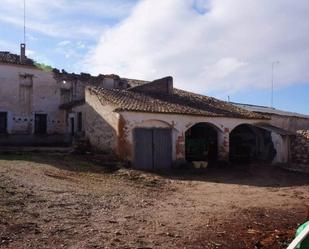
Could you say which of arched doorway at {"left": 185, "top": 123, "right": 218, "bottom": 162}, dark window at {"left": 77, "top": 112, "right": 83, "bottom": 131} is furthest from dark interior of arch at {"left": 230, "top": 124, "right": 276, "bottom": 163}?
dark window at {"left": 77, "top": 112, "right": 83, "bottom": 131}

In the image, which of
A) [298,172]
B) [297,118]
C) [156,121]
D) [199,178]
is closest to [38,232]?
[199,178]

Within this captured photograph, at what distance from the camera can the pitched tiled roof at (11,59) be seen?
30.6 metres

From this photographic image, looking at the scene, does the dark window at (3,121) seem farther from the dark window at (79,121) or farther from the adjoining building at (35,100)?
the dark window at (79,121)

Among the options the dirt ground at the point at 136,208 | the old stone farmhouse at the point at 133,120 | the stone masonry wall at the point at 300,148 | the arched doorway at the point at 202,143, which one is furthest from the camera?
the arched doorway at the point at 202,143

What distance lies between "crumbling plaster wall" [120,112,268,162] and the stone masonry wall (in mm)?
2921

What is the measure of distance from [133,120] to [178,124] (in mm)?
3045

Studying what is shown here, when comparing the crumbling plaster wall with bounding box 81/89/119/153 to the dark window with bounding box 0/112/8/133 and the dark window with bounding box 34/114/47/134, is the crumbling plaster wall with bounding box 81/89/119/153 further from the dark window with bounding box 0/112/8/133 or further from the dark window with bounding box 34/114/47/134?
the dark window with bounding box 0/112/8/133

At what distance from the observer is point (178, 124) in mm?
24703

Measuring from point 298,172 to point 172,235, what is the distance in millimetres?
16001

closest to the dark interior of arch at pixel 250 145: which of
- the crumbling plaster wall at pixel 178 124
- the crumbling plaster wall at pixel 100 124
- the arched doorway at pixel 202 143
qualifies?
the crumbling plaster wall at pixel 178 124

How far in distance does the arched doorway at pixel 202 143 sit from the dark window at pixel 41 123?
431 inches

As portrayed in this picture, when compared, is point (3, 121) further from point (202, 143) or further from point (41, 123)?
point (202, 143)

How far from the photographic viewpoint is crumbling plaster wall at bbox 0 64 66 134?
99.7ft

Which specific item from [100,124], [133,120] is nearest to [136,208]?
[133,120]
